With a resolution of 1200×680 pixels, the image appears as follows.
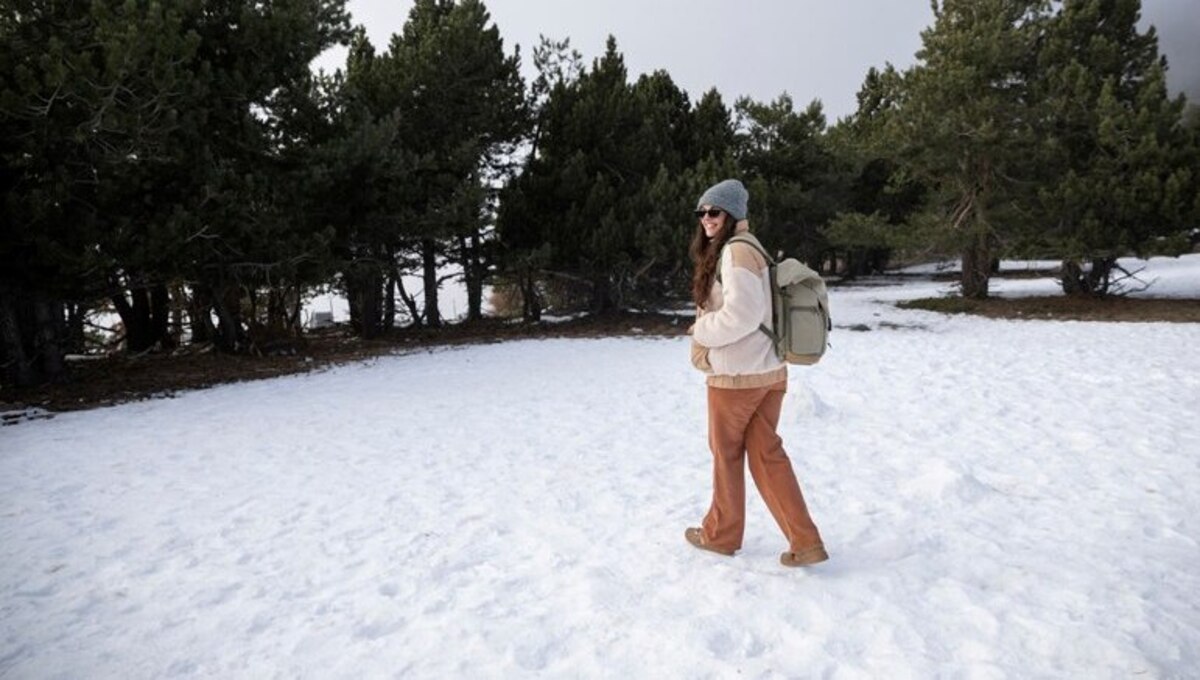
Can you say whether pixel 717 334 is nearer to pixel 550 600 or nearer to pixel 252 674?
pixel 550 600

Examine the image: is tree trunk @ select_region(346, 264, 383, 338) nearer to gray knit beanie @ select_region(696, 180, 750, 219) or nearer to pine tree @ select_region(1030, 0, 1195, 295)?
gray knit beanie @ select_region(696, 180, 750, 219)

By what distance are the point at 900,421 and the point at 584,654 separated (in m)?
4.86

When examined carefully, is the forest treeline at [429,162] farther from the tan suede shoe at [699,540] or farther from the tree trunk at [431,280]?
the tan suede shoe at [699,540]

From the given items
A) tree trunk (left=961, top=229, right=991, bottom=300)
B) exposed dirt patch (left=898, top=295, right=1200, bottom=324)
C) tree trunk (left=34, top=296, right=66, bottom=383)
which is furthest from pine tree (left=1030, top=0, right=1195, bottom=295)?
tree trunk (left=34, top=296, right=66, bottom=383)

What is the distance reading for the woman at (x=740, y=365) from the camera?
286cm

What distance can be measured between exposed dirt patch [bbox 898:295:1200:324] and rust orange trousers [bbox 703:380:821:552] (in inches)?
554

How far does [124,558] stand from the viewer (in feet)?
11.9

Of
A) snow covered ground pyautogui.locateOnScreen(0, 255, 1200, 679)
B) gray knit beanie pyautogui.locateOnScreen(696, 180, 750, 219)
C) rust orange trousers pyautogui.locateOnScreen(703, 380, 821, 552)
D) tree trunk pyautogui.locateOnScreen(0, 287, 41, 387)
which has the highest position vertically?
gray knit beanie pyautogui.locateOnScreen(696, 180, 750, 219)

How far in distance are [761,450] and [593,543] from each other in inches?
50.3

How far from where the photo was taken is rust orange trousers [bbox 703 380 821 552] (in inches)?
118

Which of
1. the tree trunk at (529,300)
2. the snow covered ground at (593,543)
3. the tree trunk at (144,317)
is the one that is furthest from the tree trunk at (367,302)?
the snow covered ground at (593,543)

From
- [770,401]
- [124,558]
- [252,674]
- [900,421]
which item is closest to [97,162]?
[124,558]

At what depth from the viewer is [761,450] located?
3035 mm

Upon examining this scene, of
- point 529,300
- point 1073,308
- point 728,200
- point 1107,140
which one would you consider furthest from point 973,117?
point 728,200
